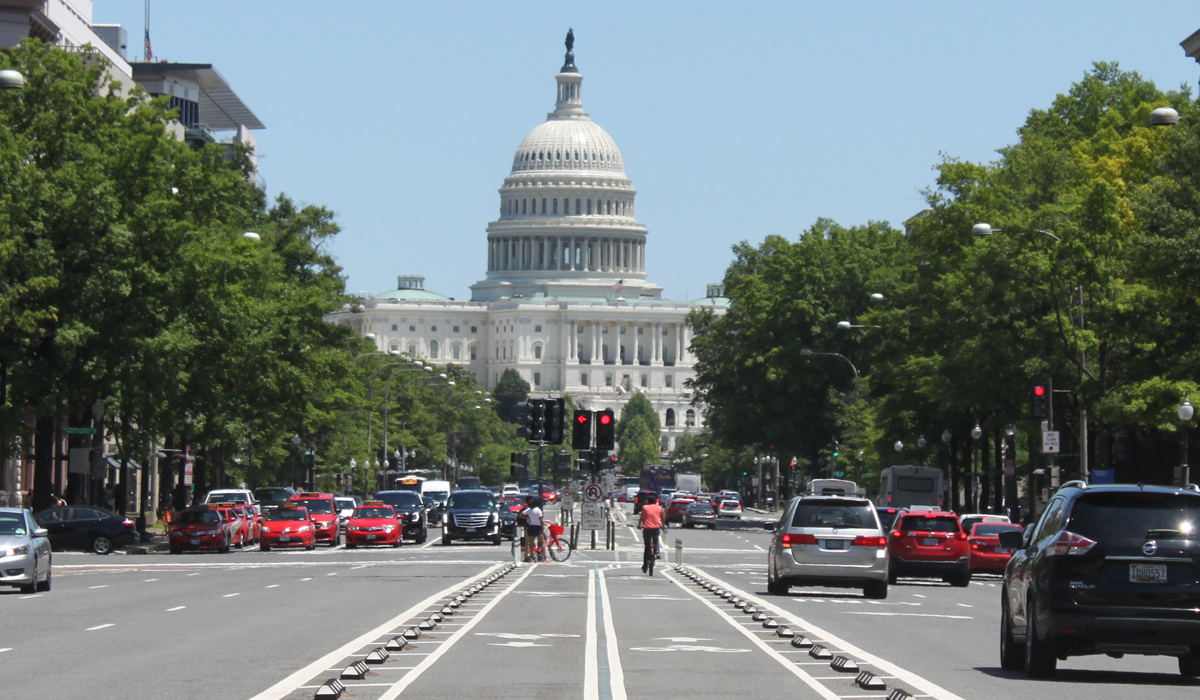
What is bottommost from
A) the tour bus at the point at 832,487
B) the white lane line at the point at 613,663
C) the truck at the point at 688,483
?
the white lane line at the point at 613,663

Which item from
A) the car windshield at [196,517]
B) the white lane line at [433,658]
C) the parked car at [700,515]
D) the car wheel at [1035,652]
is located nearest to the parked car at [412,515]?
the car windshield at [196,517]

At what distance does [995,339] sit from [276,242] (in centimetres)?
3024

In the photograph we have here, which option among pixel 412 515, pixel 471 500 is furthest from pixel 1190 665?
pixel 471 500

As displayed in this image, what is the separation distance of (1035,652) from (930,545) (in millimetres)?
20421

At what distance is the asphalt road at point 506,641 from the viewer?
14570 millimetres

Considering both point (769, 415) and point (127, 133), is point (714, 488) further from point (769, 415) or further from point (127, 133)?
point (127, 133)

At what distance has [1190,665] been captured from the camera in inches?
628

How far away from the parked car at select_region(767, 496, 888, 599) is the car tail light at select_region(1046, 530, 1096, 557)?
12.9 metres

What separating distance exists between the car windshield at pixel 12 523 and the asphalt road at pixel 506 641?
46.0 inches

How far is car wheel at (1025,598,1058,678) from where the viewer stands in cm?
1554

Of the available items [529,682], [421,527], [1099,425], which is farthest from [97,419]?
[529,682]

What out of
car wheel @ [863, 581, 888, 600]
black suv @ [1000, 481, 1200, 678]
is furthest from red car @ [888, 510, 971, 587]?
black suv @ [1000, 481, 1200, 678]

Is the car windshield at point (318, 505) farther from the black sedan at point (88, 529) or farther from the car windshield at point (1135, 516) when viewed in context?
the car windshield at point (1135, 516)

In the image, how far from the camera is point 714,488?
17738 cm
